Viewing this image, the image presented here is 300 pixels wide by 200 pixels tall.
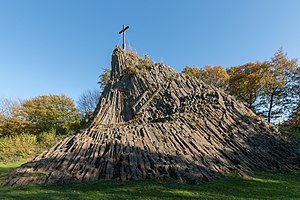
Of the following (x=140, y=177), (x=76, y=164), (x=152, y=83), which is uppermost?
(x=152, y=83)

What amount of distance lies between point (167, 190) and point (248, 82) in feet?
75.5

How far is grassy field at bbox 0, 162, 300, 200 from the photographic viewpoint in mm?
5414

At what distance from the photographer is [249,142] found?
30.6 feet

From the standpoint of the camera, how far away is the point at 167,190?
5773 mm

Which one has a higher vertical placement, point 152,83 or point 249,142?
point 152,83

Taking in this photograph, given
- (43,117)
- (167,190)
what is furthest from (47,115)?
(167,190)

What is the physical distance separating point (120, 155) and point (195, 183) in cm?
330

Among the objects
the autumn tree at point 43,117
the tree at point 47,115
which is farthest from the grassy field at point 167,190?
the tree at point 47,115

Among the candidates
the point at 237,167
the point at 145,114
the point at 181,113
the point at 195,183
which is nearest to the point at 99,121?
the point at 145,114

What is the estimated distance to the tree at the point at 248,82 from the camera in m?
23.5

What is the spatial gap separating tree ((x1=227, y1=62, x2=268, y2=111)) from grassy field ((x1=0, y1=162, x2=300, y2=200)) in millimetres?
19349

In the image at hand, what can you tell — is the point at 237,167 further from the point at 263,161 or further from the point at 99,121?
the point at 99,121

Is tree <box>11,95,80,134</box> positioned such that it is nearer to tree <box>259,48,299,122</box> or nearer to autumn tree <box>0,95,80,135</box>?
autumn tree <box>0,95,80,135</box>

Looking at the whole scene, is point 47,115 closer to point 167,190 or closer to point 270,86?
point 167,190
